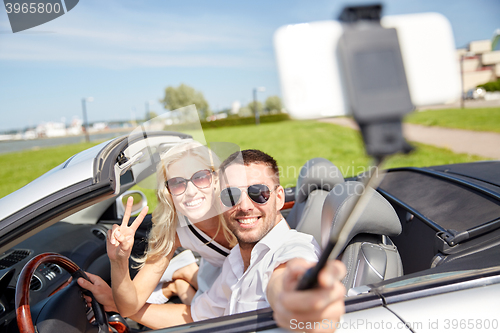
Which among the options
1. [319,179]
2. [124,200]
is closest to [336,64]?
[319,179]

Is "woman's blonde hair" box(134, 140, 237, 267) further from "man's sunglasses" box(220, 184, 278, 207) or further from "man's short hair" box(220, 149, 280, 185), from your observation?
"man's sunglasses" box(220, 184, 278, 207)

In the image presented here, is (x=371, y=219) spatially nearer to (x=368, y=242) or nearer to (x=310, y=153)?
(x=368, y=242)

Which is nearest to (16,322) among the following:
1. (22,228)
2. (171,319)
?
(22,228)

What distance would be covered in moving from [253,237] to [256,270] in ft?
0.58

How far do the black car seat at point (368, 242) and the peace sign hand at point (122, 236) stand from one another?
0.94 metres

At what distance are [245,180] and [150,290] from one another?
36.0 inches

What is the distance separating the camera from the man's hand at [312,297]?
0.66 m

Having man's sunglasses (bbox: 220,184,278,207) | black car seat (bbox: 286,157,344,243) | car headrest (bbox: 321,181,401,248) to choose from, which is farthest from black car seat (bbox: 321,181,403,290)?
black car seat (bbox: 286,157,344,243)

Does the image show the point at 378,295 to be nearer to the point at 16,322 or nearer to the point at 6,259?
the point at 16,322

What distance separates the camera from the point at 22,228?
1354 mm

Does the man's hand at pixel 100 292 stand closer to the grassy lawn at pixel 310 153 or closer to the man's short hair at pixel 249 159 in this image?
the man's short hair at pixel 249 159

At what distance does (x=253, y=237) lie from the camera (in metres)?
1.72

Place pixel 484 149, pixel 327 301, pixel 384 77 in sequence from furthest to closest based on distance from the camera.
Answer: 1. pixel 484 149
2. pixel 327 301
3. pixel 384 77

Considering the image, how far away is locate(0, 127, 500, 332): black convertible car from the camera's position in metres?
1.29
